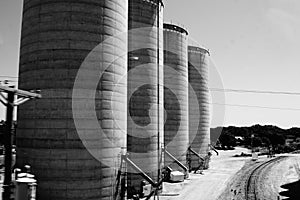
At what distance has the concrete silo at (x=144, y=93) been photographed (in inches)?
1087

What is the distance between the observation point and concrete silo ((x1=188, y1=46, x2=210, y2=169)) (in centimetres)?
4662

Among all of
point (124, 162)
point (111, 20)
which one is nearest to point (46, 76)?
point (111, 20)

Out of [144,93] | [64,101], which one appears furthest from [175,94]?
[64,101]

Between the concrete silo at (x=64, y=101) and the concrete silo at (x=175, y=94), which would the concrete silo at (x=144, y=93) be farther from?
the concrete silo at (x=64, y=101)

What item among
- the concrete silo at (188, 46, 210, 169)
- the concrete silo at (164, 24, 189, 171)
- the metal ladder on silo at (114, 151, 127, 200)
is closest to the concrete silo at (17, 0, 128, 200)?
the metal ladder on silo at (114, 151, 127, 200)

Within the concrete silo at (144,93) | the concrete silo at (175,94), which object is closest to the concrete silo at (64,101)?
the concrete silo at (144,93)

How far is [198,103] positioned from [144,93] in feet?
70.9

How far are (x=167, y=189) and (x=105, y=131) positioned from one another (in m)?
13.8

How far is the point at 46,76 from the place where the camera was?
19578mm

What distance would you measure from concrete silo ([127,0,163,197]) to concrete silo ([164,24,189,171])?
20.6 ft

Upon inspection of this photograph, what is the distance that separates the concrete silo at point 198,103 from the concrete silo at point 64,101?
89.0 ft

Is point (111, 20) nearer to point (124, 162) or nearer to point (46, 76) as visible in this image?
point (46, 76)

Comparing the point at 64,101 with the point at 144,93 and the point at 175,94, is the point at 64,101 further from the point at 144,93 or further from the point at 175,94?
the point at 175,94

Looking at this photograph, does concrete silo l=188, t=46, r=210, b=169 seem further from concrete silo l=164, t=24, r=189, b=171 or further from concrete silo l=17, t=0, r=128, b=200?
concrete silo l=17, t=0, r=128, b=200
